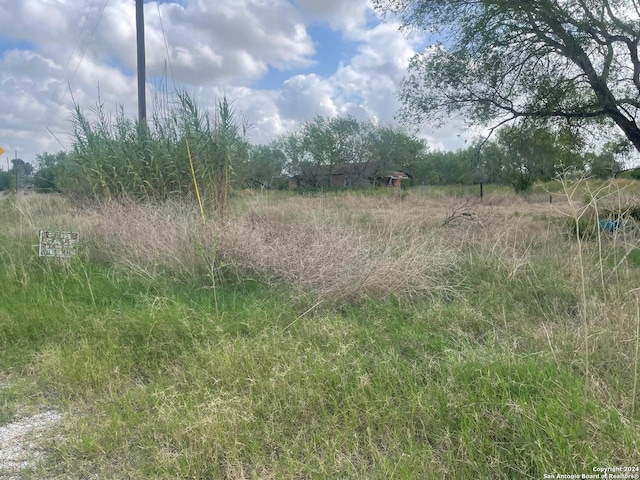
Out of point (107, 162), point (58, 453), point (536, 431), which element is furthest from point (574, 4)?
point (58, 453)

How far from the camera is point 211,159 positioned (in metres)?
7.44

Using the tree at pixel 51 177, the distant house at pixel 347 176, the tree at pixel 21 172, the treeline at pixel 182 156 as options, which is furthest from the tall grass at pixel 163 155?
the distant house at pixel 347 176

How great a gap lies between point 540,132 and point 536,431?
10.1 m

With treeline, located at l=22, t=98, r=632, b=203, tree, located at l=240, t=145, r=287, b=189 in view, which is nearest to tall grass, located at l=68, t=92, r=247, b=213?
treeline, located at l=22, t=98, r=632, b=203

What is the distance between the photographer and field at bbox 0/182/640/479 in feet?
6.15

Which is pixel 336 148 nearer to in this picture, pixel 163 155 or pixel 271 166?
pixel 271 166

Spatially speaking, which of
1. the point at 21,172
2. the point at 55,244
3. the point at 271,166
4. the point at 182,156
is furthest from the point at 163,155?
the point at 271,166

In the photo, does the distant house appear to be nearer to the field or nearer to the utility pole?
the utility pole

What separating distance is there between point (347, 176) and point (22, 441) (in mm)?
37190

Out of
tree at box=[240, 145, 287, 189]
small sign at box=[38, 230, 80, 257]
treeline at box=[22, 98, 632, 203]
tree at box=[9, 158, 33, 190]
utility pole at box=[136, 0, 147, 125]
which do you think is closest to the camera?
small sign at box=[38, 230, 80, 257]

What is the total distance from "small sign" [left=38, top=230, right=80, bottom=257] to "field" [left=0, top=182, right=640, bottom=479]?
15 cm

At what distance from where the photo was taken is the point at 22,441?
2.15 meters

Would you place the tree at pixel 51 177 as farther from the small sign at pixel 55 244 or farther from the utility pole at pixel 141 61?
the small sign at pixel 55 244

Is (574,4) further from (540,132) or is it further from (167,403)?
(167,403)
